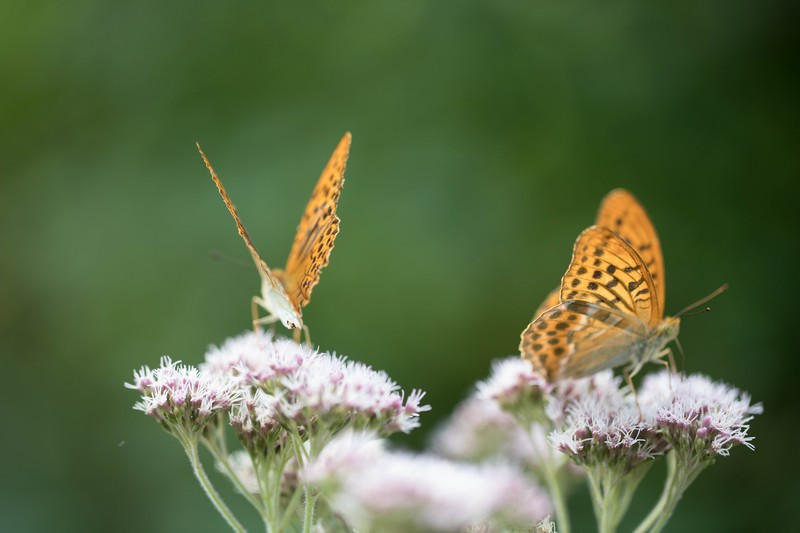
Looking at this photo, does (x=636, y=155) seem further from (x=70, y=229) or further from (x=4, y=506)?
(x=4, y=506)

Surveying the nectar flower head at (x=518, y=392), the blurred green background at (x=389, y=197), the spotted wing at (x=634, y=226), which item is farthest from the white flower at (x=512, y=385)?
the blurred green background at (x=389, y=197)

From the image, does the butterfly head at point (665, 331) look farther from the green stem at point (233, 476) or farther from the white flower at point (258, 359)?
the green stem at point (233, 476)

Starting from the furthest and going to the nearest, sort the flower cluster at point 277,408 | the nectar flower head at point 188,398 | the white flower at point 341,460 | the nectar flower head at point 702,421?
the nectar flower head at point 702,421, the nectar flower head at point 188,398, the flower cluster at point 277,408, the white flower at point 341,460

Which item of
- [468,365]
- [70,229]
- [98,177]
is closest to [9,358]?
[70,229]

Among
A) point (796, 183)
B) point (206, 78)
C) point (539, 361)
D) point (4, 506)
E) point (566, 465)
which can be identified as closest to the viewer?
point (539, 361)

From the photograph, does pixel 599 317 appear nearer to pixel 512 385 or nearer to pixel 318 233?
pixel 512 385

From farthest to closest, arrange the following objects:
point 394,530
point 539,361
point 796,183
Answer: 1. point 796,183
2. point 539,361
3. point 394,530

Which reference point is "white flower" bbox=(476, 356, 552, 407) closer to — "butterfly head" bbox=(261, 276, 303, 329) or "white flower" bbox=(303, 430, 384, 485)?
"butterfly head" bbox=(261, 276, 303, 329)
